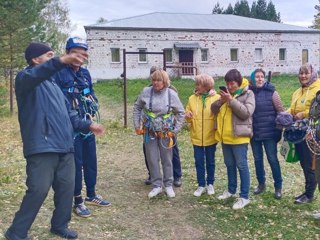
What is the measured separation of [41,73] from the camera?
300 cm

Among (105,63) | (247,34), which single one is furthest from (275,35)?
(105,63)

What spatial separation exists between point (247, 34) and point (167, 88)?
85.7ft

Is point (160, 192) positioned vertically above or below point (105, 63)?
below

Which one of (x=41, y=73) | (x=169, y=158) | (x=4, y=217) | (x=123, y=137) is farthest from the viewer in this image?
(x=123, y=137)

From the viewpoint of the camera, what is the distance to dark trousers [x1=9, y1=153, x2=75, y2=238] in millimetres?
3326

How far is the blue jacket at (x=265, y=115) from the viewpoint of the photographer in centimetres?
478

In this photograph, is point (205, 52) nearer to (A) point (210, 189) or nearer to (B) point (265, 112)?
(A) point (210, 189)

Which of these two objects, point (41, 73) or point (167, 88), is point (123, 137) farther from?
point (41, 73)

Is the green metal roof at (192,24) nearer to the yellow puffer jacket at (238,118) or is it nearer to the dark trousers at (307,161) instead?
the yellow puffer jacket at (238,118)

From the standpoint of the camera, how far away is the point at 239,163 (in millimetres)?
4660

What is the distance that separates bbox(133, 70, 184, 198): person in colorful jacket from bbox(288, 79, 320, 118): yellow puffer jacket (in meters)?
1.34

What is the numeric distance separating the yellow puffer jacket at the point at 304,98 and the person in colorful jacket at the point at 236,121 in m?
0.50

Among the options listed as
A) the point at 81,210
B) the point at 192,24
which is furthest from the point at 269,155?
the point at 192,24

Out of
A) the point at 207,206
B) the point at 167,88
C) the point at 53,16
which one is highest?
the point at 53,16
